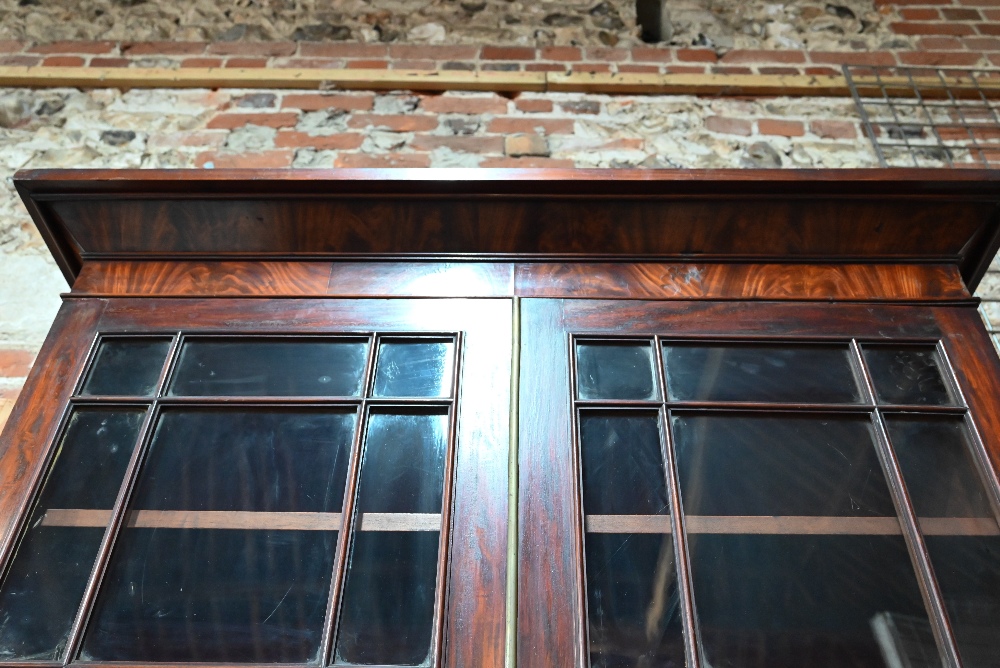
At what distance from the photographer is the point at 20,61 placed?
2.70m

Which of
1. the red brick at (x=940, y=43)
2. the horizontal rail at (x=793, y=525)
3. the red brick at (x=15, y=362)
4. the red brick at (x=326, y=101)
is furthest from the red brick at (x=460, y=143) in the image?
the red brick at (x=940, y=43)

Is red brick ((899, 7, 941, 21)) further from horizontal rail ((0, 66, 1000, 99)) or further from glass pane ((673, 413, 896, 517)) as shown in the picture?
glass pane ((673, 413, 896, 517))

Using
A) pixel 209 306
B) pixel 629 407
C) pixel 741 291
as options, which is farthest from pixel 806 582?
pixel 209 306

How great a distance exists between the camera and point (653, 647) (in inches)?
51.5

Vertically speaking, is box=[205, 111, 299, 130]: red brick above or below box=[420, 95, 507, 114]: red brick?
below

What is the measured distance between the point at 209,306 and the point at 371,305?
0.38 metres

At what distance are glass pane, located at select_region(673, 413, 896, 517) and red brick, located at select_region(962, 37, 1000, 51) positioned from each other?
1.95 metres

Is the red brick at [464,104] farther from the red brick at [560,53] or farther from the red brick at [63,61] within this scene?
the red brick at [63,61]

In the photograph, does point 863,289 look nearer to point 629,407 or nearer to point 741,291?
point 741,291

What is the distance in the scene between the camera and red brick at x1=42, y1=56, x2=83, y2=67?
2.68m

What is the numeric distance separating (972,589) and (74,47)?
10.2 feet

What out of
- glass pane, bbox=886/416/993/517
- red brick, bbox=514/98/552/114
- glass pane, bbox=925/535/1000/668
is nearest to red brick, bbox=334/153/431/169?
red brick, bbox=514/98/552/114

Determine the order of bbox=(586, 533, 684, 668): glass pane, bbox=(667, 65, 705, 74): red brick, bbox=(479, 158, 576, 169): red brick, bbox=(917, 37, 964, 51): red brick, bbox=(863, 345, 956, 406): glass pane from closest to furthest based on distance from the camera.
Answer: bbox=(586, 533, 684, 668): glass pane
bbox=(863, 345, 956, 406): glass pane
bbox=(479, 158, 576, 169): red brick
bbox=(667, 65, 705, 74): red brick
bbox=(917, 37, 964, 51): red brick

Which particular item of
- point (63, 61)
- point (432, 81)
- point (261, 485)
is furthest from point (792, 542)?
point (63, 61)
